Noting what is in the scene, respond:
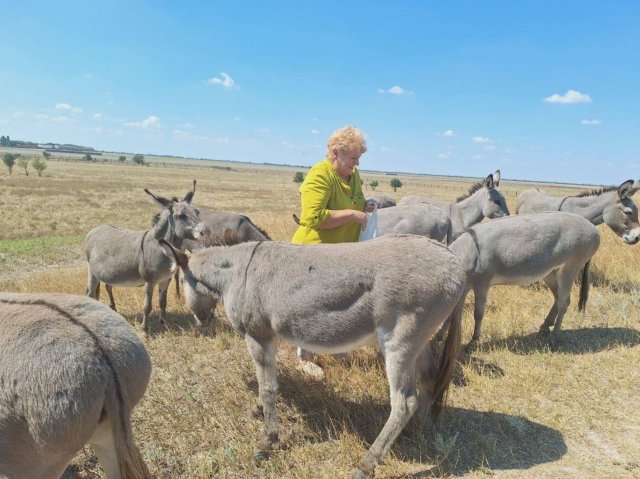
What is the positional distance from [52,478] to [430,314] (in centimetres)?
268

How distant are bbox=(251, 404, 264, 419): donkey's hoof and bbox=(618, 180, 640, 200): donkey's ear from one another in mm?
7941

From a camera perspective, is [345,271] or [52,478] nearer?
[52,478]

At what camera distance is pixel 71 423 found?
2.15 metres

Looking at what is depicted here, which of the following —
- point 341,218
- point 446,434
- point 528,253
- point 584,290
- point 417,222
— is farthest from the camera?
point 417,222

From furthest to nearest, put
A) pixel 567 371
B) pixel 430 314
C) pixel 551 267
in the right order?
pixel 551 267
pixel 567 371
pixel 430 314

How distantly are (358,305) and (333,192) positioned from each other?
1.49m

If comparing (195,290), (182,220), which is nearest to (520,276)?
(195,290)

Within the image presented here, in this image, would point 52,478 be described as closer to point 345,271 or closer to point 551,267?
point 345,271

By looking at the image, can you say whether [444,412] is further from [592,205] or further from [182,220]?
[592,205]

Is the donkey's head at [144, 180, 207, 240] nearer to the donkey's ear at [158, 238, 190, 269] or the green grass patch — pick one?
the donkey's ear at [158, 238, 190, 269]

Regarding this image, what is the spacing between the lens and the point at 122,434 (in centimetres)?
231

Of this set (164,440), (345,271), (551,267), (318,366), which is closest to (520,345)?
(551,267)

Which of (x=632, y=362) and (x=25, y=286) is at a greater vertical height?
(x=632, y=362)

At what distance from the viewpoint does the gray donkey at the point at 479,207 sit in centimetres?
927
